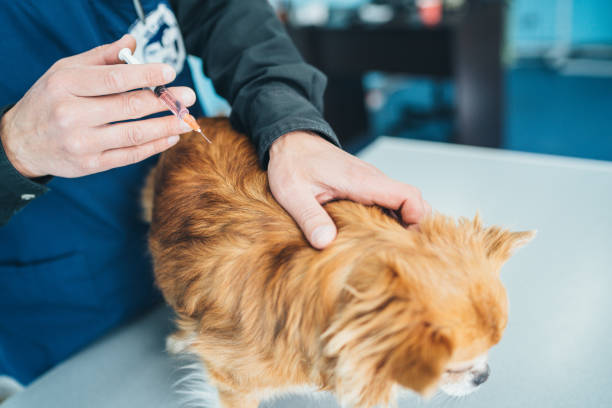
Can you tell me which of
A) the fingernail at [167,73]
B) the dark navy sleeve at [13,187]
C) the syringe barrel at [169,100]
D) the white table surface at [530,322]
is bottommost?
the white table surface at [530,322]

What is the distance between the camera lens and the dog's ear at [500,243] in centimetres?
92

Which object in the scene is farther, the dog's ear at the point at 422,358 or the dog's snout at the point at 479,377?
the dog's snout at the point at 479,377

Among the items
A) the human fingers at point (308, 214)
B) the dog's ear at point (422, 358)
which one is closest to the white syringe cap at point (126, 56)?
the human fingers at point (308, 214)

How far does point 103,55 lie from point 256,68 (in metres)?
0.46

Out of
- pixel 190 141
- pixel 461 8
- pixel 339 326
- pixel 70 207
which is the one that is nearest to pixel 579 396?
pixel 339 326

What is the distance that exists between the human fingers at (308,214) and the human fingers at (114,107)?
12.2 inches

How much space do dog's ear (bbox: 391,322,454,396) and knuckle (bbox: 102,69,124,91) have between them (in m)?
0.65

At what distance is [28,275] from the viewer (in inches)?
50.6

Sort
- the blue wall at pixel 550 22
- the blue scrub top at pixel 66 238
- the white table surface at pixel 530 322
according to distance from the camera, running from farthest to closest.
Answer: the blue wall at pixel 550 22 < the blue scrub top at pixel 66 238 < the white table surface at pixel 530 322

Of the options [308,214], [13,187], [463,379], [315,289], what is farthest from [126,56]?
[463,379]

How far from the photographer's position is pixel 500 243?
933mm

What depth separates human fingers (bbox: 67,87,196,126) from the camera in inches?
32.0

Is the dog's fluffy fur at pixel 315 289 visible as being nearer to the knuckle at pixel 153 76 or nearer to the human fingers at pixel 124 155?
the human fingers at pixel 124 155

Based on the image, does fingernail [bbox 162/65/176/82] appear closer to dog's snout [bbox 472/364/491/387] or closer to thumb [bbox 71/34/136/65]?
thumb [bbox 71/34/136/65]
